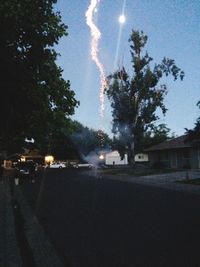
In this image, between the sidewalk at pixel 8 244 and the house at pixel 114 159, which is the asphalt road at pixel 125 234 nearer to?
the sidewalk at pixel 8 244

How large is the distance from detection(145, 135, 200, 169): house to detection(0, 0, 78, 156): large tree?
21935 millimetres

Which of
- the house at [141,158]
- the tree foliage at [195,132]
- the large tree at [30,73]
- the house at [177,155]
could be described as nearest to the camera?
the large tree at [30,73]

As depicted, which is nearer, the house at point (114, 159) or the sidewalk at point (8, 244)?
the sidewalk at point (8, 244)

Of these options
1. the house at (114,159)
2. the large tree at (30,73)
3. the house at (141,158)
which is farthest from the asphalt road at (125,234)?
the house at (114,159)

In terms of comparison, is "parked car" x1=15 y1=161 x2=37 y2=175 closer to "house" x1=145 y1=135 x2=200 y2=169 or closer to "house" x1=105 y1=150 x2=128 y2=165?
"house" x1=145 y1=135 x2=200 y2=169

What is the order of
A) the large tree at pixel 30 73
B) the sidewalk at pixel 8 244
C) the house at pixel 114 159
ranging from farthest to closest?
1. the house at pixel 114 159
2. the large tree at pixel 30 73
3. the sidewalk at pixel 8 244

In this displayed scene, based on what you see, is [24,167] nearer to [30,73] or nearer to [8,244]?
[30,73]

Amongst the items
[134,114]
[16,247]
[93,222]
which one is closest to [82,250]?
[16,247]

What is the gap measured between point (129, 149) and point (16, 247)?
1838 inches

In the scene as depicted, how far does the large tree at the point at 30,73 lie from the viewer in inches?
750

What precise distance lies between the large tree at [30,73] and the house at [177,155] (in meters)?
21.9

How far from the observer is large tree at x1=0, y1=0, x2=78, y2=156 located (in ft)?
62.5

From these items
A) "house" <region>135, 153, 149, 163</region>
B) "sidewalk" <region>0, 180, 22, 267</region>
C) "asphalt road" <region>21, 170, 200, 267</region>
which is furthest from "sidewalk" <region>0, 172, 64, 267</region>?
"house" <region>135, 153, 149, 163</region>

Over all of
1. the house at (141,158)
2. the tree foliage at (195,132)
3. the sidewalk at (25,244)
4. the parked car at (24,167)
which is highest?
the house at (141,158)
